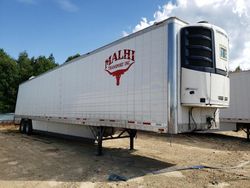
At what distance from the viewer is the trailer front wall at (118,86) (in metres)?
6.75

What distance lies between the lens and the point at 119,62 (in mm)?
8273

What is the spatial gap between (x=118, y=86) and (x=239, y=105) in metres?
8.49

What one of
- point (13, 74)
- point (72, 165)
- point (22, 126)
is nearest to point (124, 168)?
point (72, 165)

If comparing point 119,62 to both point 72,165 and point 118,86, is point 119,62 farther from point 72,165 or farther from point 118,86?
point 72,165

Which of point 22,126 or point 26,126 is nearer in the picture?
point 26,126

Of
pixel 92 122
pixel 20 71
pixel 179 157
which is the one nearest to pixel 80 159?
pixel 92 122

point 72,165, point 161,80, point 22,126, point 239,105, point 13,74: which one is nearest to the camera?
point 161,80

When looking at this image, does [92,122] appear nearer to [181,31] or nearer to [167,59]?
[167,59]

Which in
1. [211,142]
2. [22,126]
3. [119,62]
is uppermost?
[119,62]

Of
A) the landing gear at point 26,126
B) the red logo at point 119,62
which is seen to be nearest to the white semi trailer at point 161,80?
the red logo at point 119,62

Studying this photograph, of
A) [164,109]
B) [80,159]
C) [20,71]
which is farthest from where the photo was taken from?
[20,71]

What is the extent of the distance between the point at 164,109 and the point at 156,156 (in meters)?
3.55

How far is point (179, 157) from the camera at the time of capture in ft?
29.9

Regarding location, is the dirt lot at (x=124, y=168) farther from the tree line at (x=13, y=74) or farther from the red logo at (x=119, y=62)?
the tree line at (x=13, y=74)
